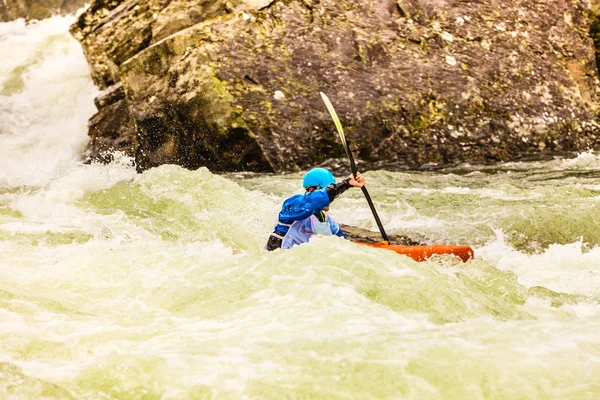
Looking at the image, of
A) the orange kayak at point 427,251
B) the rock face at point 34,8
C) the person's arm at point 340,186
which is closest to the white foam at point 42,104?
the rock face at point 34,8

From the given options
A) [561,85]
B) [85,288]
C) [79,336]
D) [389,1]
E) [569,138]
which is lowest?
[569,138]

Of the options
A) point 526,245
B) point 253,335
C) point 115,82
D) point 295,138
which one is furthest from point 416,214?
point 115,82

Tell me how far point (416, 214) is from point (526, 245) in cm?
157

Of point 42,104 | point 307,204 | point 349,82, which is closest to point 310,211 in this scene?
point 307,204

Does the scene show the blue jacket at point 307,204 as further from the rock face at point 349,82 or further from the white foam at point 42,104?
the white foam at point 42,104

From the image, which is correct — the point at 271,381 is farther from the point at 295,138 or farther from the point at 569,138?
the point at 569,138

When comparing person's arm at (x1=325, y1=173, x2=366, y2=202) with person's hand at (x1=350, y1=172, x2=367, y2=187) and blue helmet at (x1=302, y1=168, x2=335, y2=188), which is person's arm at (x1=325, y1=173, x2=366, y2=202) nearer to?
person's hand at (x1=350, y1=172, x2=367, y2=187)

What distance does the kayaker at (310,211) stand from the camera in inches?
218

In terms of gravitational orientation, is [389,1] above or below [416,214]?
above

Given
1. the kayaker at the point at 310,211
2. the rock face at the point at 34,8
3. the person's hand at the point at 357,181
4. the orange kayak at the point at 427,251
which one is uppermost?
the rock face at the point at 34,8

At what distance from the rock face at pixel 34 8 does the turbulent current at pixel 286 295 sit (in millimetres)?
12990

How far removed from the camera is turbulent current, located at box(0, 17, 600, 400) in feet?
9.26

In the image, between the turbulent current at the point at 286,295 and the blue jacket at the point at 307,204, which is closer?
the turbulent current at the point at 286,295

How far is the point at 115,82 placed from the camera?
13.0 meters
